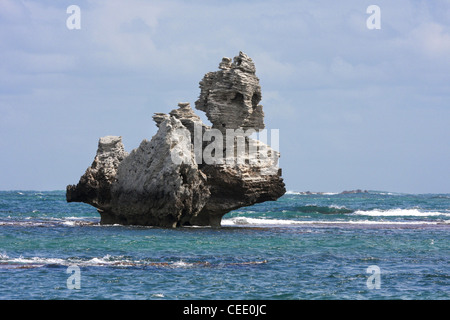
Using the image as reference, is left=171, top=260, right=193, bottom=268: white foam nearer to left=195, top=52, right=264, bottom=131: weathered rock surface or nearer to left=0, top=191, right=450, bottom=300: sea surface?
left=0, top=191, right=450, bottom=300: sea surface

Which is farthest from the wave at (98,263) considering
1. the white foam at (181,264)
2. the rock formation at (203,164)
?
the rock formation at (203,164)

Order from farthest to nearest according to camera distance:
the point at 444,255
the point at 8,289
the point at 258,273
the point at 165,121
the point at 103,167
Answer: the point at 103,167, the point at 165,121, the point at 444,255, the point at 258,273, the point at 8,289

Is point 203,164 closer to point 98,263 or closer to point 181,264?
point 181,264

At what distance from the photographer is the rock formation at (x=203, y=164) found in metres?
39.2

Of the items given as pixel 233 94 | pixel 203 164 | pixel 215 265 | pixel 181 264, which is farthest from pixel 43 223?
pixel 215 265

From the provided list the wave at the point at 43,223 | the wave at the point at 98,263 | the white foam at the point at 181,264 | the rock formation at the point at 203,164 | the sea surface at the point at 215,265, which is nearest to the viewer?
the sea surface at the point at 215,265

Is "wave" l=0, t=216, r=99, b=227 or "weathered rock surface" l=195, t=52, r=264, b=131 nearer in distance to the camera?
"weathered rock surface" l=195, t=52, r=264, b=131

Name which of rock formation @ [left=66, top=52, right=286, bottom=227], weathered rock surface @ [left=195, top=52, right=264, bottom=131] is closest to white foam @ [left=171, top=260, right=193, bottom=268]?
rock formation @ [left=66, top=52, right=286, bottom=227]

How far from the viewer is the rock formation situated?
39188 mm

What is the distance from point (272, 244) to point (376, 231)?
13294 mm

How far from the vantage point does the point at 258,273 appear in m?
23.9

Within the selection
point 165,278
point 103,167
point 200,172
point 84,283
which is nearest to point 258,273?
point 165,278

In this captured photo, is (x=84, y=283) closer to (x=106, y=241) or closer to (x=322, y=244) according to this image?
(x=106, y=241)

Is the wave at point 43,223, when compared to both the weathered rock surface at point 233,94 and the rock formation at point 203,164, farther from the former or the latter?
the weathered rock surface at point 233,94
